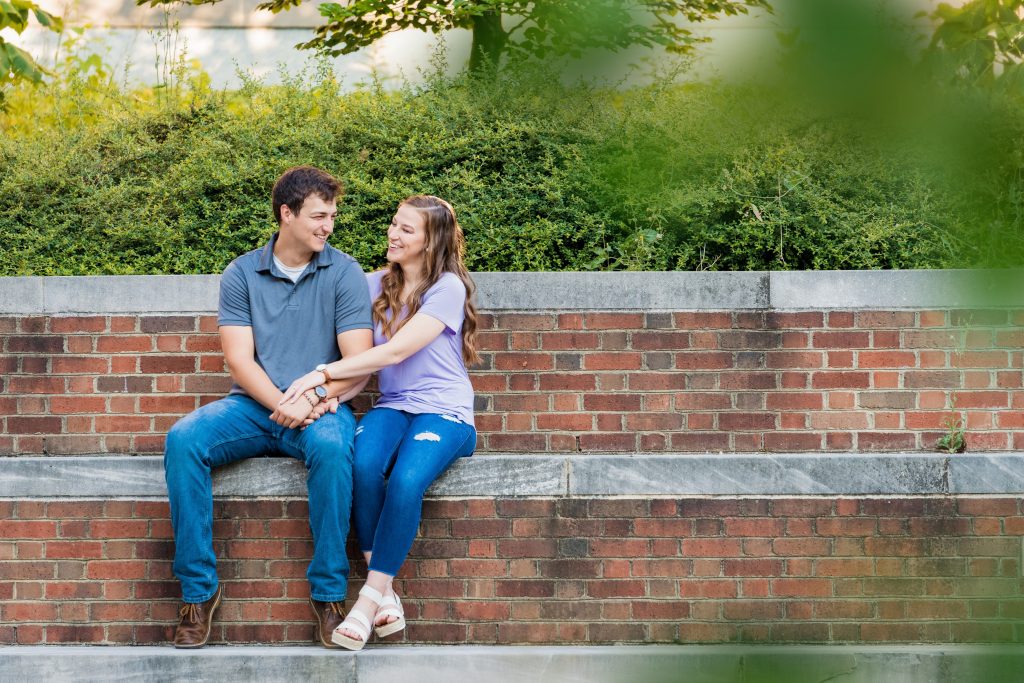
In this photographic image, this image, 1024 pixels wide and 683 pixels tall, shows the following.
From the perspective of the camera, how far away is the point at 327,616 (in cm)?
408

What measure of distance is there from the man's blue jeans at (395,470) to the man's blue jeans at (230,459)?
79 millimetres

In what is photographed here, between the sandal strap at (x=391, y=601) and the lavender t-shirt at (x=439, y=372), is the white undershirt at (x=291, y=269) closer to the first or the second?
the lavender t-shirt at (x=439, y=372)

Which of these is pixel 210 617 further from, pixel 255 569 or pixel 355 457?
pixel 355 457

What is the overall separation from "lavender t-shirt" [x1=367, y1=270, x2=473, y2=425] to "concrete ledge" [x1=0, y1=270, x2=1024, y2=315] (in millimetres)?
400

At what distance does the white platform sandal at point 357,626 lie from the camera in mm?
3965

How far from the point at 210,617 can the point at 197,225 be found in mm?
2059

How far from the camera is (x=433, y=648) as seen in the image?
430 cm

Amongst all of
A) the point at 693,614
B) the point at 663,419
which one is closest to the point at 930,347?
the point at 663,419

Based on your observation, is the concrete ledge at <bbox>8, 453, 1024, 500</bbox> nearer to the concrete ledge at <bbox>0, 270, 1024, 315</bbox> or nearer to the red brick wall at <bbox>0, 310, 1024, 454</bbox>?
the red brick wall at <bbox>0, 310, 1024, 454</bbox>

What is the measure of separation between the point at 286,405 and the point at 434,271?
2.58 feet

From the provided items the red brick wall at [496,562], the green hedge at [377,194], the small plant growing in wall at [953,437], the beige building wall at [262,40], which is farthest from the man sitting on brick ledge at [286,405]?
the small plant growing in wall at [953,437]

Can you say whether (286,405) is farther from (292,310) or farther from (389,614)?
(389,614)

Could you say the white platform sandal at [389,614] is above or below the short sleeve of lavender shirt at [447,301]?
below

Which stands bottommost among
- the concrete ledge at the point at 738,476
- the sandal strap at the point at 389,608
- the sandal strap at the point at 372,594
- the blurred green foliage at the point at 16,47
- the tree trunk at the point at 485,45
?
the sandal strap at the point at 389,608
